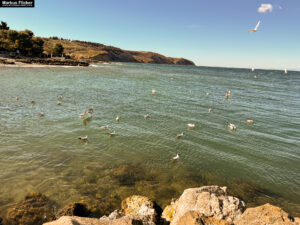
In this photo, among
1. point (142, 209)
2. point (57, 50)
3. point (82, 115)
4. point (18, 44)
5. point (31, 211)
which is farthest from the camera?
point (57, 50)

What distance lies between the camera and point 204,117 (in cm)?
2081

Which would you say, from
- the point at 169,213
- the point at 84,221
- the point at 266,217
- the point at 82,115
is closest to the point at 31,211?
the point at 84,221

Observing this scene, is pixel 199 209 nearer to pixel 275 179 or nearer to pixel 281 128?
pixel 275 179

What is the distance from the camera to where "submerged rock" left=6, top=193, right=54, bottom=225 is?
6480mm

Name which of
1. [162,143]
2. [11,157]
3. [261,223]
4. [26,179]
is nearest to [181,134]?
[162,143]

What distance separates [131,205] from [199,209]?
2764 mm

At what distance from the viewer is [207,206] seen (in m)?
5.83

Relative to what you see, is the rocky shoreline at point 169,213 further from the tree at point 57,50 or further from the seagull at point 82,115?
the tree at point 57,50

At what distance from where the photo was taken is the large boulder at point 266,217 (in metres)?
5.09

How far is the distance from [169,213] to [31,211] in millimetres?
5404

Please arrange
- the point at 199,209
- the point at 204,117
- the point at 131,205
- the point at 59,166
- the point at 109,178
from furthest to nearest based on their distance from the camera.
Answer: the point at 204,117
the point at 59,166
the point at 109,178
the point at 131,205
the point at 199,209

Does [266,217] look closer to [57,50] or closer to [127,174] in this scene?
[127,174]

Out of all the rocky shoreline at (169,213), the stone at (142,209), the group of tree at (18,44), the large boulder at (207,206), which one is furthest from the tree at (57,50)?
the large boulder at (207,206)

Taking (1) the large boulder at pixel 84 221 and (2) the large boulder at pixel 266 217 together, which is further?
(2) the large boulder at pixel 266 217
